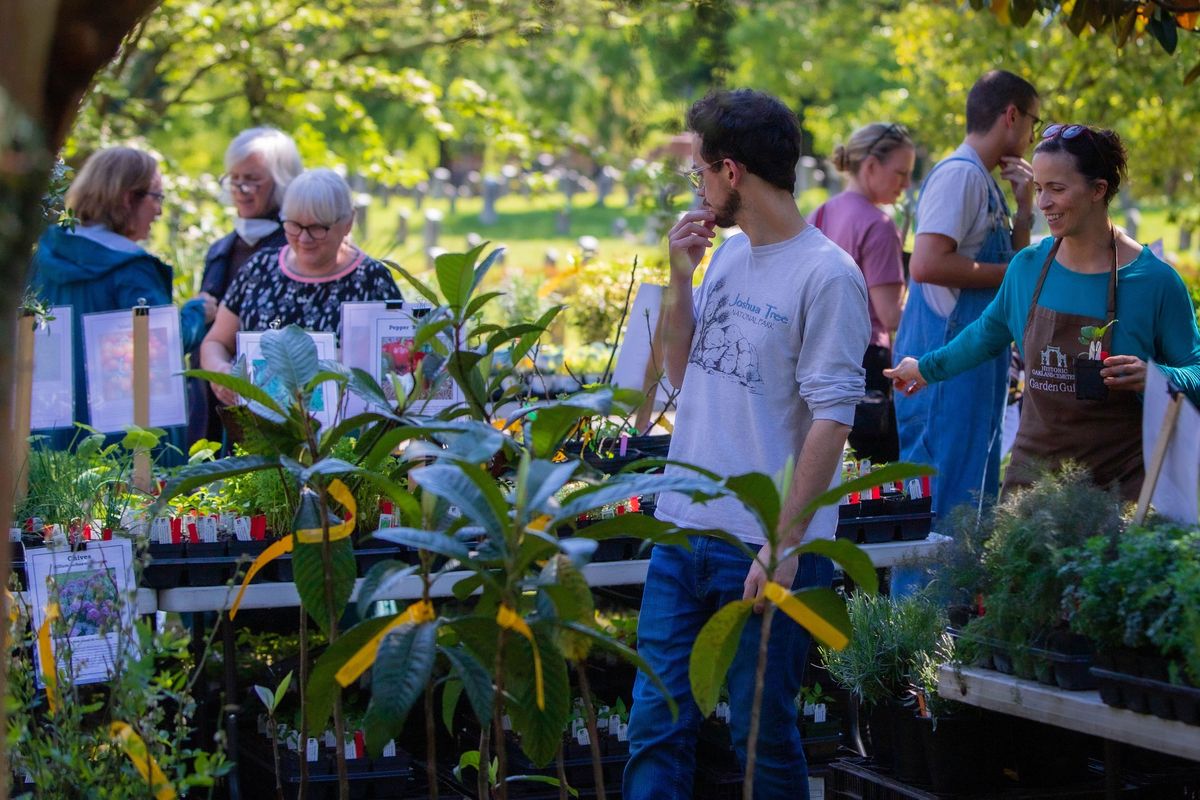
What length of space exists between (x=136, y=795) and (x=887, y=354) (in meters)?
3.74

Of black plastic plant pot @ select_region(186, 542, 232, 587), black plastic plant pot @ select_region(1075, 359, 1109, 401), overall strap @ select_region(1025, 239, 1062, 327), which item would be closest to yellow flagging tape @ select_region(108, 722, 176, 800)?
black plastic plant pot @ select_region(186, 542, 232, 587)

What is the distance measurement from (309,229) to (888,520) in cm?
216

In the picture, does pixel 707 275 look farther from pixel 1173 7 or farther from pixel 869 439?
pixel 869 439

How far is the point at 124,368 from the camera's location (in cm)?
405

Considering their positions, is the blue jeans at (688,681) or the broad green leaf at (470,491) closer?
the broad green leaf at (470,491)

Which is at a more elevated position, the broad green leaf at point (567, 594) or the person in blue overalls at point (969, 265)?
the person in blue overalls at point (969, 265)

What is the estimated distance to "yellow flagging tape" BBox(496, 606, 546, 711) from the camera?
6.15 feet

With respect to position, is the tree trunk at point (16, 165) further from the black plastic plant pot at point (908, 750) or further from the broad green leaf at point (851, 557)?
the black plastic plant pot at point (908, 750)

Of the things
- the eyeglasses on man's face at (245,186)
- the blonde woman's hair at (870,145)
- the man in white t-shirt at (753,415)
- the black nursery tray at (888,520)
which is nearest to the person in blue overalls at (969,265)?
the black nursery tray at (888,520)

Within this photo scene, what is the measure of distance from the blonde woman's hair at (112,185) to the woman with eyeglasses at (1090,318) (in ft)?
10.4

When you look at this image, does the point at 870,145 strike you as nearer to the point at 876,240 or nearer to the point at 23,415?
the point at 876,240

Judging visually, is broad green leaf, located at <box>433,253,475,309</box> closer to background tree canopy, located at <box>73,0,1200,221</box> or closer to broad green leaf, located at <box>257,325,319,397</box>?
broad green leaf, located at <box>257,325,319,397</box>

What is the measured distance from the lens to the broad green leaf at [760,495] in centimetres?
187

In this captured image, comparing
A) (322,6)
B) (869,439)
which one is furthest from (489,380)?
(322,6)
